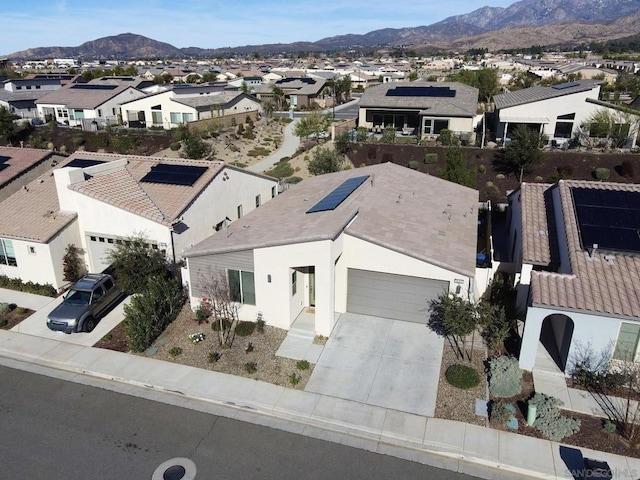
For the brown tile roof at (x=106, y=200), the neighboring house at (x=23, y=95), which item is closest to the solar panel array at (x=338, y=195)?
the brown tile roof at (x=106, y=200)

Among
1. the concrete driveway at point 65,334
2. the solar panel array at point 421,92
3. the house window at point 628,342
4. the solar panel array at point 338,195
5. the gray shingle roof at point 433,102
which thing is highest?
the solar panel array at point 421,92

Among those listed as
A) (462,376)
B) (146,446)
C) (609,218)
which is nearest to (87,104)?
(146,446)

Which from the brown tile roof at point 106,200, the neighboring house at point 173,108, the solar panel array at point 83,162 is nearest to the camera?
the brown tile roof at point 106,200

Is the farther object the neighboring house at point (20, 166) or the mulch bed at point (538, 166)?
the mulch bed at point (538, 166)

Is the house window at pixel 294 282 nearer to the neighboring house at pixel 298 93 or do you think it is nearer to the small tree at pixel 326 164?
the small tree at pixel 326 164

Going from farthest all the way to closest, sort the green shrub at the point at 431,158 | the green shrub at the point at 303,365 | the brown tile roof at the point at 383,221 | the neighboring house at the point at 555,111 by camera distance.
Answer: the neighboring house at the point at 555,111 < the green shrub at the point at 431,158 < the brown tile roof at the point at 383,221 < the green shrub at the point at 303,365

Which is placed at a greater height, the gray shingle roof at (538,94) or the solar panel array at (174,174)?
the gray shingle roof at (538,94)
